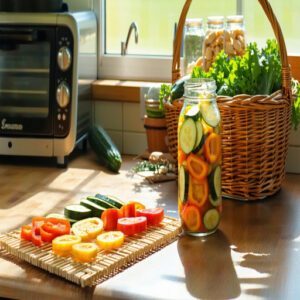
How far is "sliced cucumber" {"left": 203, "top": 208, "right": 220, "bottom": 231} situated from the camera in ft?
4.69

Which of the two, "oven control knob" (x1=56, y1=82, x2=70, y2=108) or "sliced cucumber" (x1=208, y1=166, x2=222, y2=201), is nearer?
"sliced cucumber" (x1=208, y1=166, x2=222, y2=201)

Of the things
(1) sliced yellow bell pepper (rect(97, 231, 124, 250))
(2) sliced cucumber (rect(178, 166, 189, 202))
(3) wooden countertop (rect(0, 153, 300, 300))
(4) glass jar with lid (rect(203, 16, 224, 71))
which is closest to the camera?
(3) wooden countertop (rect(0, 153, 300, 300))

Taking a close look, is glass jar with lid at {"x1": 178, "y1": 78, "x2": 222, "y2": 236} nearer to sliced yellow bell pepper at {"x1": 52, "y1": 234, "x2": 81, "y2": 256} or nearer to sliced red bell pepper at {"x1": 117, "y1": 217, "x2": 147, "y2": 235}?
sliced red bell pepper at {"x1": 117, "y1": 217, "x2": 147, "y2": 235}

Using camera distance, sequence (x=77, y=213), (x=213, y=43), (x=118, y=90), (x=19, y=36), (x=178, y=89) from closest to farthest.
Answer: (x=77, y=213) < (x=178, y=89) < (x=213, y=43) < (x=19, y=36) < (x=118, y=90)

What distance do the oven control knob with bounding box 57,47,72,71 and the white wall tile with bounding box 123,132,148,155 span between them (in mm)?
331

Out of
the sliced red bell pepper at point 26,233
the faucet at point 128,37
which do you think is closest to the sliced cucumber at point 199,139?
the sliced red bell pepper at point 26,233

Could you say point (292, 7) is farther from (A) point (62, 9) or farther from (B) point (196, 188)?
(B) point (196, 188)

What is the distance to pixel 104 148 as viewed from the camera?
202 centimetres

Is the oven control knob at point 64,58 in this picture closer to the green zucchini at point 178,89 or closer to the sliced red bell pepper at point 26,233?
the green zucchini at point 178,89

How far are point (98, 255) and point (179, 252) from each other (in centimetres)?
16

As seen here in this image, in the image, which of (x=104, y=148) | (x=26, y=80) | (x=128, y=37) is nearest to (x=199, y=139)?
(x=104, y=148)

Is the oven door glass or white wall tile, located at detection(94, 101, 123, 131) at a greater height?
the oven door glass

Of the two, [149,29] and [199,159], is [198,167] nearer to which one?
[199,159]

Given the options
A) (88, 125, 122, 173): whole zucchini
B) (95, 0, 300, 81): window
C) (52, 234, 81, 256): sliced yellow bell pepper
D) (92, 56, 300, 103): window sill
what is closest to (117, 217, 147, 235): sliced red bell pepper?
(52, 234, 81, 256): sliced yellow bell pepper
